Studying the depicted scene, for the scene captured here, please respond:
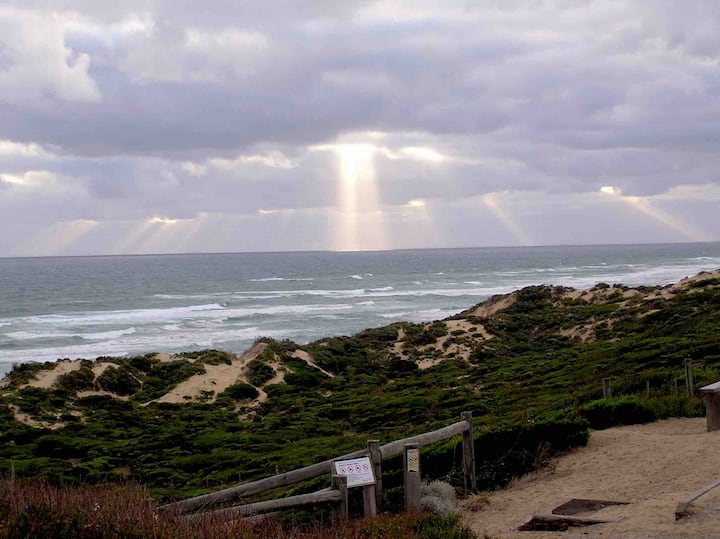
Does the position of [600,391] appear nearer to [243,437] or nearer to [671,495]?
[671,495]

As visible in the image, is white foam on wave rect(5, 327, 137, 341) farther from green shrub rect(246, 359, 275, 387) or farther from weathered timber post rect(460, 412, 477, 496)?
weathered timber post rect(460, 412, 477, 496)

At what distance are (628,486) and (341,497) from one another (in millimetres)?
4013

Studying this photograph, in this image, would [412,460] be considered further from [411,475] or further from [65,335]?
[65,335]

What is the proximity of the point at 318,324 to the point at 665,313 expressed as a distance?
Result: 1289 inches

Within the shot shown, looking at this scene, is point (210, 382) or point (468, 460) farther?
point (210, 382)

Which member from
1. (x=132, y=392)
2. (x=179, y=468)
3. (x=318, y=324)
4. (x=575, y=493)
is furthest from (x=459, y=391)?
(x=318, y=324)

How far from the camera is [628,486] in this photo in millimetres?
10000

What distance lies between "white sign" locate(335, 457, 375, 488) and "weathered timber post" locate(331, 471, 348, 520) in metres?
0.14

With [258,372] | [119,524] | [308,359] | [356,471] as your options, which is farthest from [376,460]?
[308,359]

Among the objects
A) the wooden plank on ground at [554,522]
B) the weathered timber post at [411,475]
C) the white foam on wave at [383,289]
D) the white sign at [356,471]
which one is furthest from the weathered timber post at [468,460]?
the white foam on wave at [383,289]

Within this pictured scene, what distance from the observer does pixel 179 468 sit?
22.8m

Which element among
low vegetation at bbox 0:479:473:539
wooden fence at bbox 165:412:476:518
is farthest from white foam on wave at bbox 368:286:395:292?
low vegetation at bbox 0:479:473:539

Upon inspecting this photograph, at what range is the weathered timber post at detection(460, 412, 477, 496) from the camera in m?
11.1

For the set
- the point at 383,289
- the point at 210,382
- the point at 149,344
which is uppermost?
the point at 383,289
